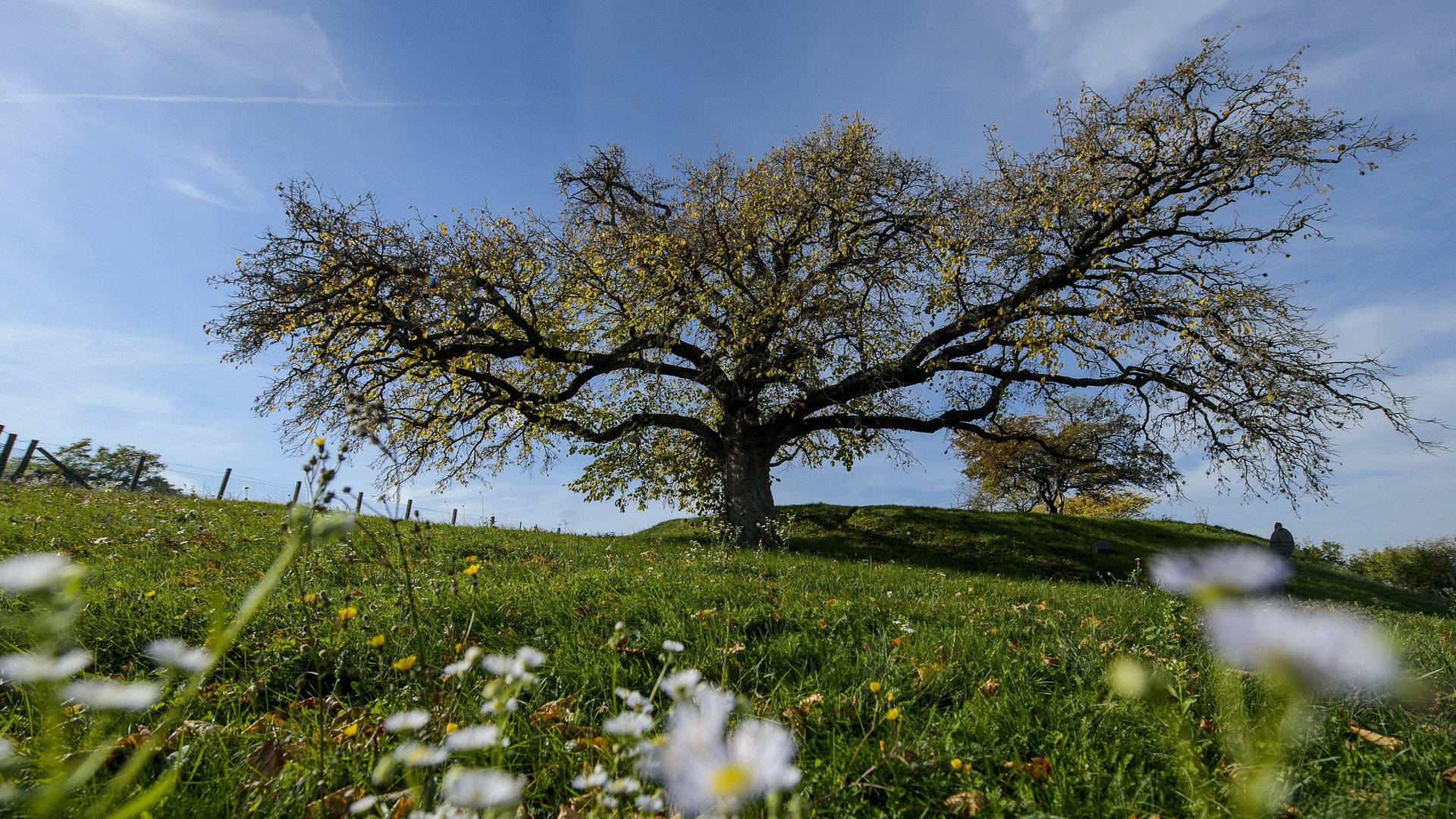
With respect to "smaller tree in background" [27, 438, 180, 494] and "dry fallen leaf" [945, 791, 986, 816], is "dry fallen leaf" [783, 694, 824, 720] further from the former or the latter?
"smaller tree in background" [27, 438, 180, 494]

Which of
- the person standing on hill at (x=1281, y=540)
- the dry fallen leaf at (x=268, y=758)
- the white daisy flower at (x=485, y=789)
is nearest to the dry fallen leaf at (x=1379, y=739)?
the white daisy flower at (x=485, y=789)

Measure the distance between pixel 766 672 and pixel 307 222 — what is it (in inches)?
551

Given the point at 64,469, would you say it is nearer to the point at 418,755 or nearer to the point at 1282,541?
the point at 418,755

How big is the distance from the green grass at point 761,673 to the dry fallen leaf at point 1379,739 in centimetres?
5

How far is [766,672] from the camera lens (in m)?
3.54

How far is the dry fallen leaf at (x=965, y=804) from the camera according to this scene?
2.38m

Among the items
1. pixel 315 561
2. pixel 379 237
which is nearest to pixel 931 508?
pixel 379 237

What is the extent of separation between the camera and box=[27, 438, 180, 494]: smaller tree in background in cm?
2359

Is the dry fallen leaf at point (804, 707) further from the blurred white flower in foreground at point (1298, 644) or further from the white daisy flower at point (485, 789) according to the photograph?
the blurred white flower in foreground at point (1298, 644)

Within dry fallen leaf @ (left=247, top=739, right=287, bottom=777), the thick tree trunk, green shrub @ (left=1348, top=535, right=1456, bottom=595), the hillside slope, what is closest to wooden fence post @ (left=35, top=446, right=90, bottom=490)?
the hillside slope

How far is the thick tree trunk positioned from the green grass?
7.54m

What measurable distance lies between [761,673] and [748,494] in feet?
39.4

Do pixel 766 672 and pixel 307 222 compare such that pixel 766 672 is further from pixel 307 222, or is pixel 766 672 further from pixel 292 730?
pixel 307 222

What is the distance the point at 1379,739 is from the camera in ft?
9.20
